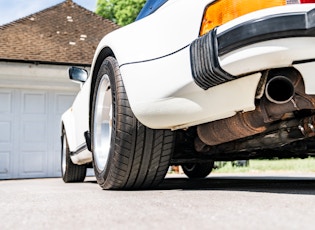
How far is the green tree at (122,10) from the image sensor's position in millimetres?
26359

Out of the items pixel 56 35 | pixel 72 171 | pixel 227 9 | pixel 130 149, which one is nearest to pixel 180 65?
pixel 227 9

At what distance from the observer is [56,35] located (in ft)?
38.1

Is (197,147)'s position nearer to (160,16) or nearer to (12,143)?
(160,16)

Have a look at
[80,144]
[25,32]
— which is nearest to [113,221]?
[80,144]

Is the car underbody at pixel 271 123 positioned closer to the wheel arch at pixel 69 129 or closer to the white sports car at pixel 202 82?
the white sports car at pixel 202 82

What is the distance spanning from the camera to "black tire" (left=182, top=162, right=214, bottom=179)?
624 cm

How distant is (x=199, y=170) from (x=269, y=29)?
4.25 metres

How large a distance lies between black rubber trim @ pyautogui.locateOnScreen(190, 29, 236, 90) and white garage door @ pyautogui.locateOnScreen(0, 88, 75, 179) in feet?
24.1

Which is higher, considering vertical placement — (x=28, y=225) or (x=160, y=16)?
(x=160, y=16)

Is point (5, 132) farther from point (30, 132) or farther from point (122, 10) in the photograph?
point (122, 10)

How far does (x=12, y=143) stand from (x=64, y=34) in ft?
11.8

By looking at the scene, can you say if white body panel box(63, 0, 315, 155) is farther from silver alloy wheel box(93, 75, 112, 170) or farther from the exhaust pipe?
silver alloy wheel box(93, 75, 112, 170)

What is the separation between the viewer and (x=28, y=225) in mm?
1857

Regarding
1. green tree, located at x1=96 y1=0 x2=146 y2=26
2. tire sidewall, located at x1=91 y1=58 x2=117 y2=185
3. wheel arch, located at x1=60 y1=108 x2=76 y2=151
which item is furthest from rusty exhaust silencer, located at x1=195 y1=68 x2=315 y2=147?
green tree, located at x1=96 y1=0 x2=146 y2=26
